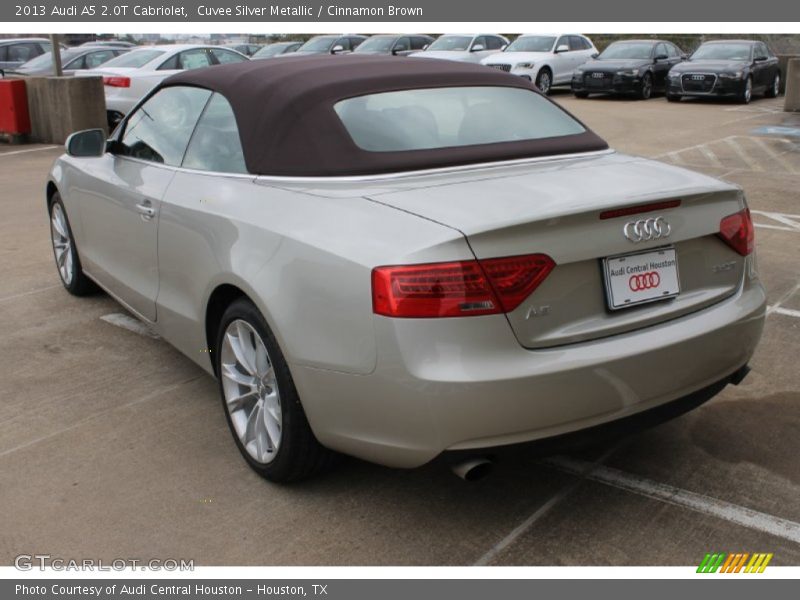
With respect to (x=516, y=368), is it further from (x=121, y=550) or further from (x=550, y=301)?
(x=121, y=550)

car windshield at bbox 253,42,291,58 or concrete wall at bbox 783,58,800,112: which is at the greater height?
car windshield at bbox 253,42,291,58

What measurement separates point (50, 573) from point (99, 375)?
5.98 feet

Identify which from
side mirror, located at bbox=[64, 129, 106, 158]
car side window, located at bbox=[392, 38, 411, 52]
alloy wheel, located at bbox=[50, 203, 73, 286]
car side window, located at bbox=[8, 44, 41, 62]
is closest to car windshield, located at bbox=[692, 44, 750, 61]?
car side window, located at bbox=[392, 38, 411, 52]

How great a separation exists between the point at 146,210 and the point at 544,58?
1941 cm

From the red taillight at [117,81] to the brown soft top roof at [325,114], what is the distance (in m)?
10.8

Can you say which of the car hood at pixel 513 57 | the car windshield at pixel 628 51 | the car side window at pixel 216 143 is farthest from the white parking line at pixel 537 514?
the car windshield at pixel 628 51

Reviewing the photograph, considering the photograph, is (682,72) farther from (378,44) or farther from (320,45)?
(320,45)

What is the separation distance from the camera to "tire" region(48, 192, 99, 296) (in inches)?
233

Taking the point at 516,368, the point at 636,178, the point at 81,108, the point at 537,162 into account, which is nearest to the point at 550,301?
the point at 516,368

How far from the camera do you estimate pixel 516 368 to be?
2869 millimetres

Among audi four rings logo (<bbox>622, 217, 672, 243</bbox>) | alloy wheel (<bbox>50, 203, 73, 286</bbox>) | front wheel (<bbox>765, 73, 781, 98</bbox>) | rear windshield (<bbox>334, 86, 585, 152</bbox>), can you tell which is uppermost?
rear windshield (<bbox>334, 86, 585, 152</bbox>)

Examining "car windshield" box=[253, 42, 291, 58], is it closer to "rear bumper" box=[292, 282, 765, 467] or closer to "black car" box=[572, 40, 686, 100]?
"black car" box=[572, 40, 686, 100]

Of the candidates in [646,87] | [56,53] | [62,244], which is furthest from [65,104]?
[646,87]

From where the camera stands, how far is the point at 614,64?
21578 mm
